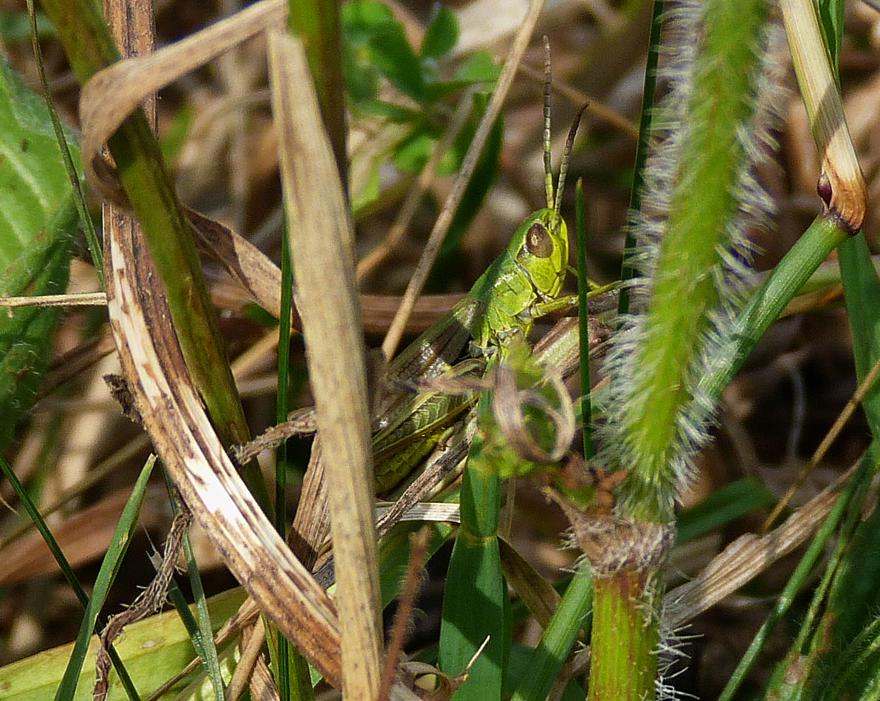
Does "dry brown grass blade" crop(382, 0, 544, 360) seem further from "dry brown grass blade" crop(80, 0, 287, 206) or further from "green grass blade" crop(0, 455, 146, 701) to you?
"dry brown grass blade" crop(80, 0, 287, 206)

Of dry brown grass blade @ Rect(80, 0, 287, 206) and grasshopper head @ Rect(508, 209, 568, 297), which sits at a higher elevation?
dry brown grass blade @ Rect(80, 0, 287, 206)

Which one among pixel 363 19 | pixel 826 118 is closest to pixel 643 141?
pixel 826 118

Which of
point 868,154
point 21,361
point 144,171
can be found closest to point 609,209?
point 868,154

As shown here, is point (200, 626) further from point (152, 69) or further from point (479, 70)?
point (479, 70)

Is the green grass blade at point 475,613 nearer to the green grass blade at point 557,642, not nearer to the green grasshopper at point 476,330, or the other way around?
the green grass blade at point 557,642

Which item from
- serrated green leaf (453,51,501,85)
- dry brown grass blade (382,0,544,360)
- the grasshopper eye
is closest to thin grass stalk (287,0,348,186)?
dry brown grass blade (382,0,544,360)
